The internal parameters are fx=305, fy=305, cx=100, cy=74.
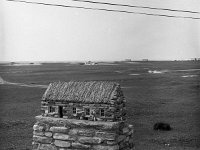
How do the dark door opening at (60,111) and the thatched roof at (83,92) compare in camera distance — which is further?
the dark door opening at (60,111)

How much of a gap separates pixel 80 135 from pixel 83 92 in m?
1.23

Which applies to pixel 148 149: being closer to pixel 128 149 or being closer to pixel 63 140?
pixel 128 149

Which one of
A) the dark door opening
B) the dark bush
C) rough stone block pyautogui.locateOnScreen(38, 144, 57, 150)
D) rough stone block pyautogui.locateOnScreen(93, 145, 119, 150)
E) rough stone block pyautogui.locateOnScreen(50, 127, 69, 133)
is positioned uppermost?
the dark door opening

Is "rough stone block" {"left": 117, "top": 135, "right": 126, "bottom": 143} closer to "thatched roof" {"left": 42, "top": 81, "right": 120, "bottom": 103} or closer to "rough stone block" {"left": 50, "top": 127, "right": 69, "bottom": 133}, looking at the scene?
Result: "thatched roof" {"left": 42, "top": 81, "right": 120, "bottom": 103}

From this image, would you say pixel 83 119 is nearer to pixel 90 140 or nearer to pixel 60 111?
pixel 90 140

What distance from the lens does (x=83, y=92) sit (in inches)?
348

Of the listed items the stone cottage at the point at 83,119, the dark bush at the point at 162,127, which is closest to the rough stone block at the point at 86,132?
the stone cottage at the point at 83,119

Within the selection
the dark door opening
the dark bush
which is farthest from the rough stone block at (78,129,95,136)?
the dark bush

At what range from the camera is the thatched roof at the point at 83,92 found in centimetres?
855

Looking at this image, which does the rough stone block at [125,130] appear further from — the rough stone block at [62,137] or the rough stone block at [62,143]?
the rough stone block at [62,143]

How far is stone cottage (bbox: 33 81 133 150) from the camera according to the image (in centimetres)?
836

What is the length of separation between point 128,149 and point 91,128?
66.3 inches

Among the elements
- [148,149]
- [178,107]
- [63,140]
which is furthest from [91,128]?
[178,107]

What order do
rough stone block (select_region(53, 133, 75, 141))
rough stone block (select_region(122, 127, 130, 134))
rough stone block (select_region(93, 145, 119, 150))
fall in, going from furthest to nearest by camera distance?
1. rough stone block (select_region(122, 127, 130, 134))
2. rough stone block (select_region(53, 133, 75, 141))
3. rough stone block (select_region(93, 145, 119, 150))
